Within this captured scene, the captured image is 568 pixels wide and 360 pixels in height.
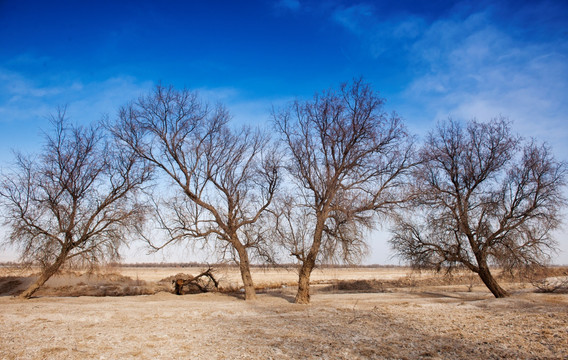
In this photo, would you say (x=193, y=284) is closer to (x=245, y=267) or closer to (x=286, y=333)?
(x=245, y=267)

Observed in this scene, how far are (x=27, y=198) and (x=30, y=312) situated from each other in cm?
701

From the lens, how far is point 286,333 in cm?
913

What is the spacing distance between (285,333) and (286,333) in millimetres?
25

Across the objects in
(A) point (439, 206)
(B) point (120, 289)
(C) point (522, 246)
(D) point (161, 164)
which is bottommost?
(B) point (120, 289)

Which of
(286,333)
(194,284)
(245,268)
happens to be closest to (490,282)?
(245,268)

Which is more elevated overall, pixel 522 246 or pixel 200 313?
pixel 522 246

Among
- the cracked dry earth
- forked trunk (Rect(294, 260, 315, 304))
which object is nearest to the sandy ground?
the cracked dry earth

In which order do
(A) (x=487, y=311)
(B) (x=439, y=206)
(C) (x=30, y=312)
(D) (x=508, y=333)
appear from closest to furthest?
(D) (x=508, y=333)
(C) (x=30, y=312)
(A) (x=487, y=311)
(B) (x=439, y=206)

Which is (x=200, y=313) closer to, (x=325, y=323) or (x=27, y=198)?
(x=325, y=323)

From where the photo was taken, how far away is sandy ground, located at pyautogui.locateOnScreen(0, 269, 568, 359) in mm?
7297

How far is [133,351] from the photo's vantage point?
730 cm

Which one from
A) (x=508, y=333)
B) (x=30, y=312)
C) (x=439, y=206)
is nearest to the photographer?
(x=508, y=333)

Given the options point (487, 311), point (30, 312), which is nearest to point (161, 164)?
point (30, 312)

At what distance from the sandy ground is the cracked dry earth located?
21 millimetres
